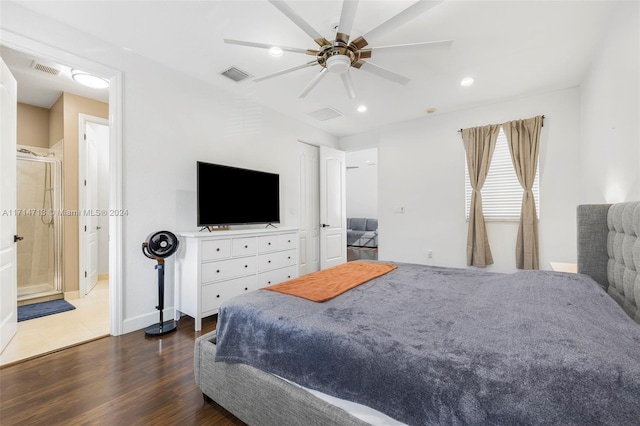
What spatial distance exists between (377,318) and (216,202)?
96.9 inches

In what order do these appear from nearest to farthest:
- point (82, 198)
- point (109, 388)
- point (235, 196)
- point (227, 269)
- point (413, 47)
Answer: point (109, 388) < point (413, 47) < point (227, 269) < point (235, 196) < point (82, 198)

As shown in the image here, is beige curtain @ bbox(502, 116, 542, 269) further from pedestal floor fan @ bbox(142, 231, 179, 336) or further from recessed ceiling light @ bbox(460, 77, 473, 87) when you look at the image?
pedestal floor fan @ bbox(142, 231, 179, 336)

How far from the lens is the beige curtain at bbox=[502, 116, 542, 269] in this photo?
3.53 m

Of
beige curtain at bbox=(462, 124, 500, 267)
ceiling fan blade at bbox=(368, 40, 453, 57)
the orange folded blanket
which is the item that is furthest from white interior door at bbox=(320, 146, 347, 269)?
ceiling fan blade at bbox=(368, 40, 453, 57)

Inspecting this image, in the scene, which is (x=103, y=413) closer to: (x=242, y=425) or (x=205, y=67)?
(x=242, y=425)

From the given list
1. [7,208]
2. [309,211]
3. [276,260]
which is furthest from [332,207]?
[7,208]

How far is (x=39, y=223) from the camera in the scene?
145 inches

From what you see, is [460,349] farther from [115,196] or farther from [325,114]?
[325,114]

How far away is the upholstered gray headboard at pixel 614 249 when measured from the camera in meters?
1.45

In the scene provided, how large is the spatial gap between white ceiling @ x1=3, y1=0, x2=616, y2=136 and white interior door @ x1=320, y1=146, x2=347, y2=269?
160cm

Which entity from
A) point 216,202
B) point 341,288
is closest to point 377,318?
point 341,288

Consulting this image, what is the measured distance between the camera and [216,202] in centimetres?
315

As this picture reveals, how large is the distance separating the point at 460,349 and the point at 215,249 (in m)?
2.45

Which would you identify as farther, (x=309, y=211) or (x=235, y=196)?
(x=309, y=211)
